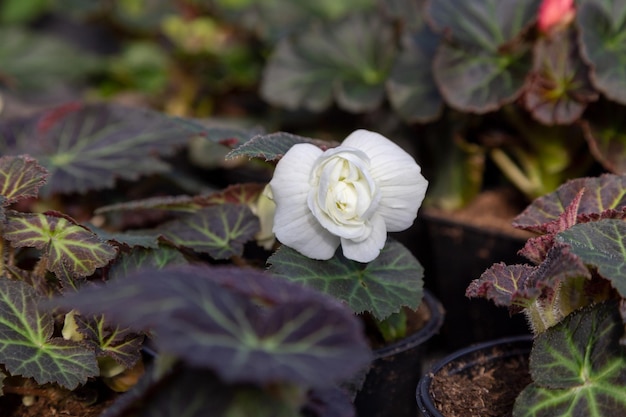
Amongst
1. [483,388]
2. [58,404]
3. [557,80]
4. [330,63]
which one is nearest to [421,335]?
[483,388]

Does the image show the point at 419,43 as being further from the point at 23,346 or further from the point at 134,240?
the point at 23,346

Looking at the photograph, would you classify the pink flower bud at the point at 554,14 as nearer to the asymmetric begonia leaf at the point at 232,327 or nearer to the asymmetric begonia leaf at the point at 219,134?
the asymmetric begonia leaf at the point at 219,134

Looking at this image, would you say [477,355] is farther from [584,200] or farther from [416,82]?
[416,82]

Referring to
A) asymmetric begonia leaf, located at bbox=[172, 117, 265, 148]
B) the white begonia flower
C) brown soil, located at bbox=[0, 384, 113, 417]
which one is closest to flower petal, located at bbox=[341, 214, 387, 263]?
the white begonia flower

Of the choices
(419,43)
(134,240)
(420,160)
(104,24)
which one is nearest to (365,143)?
(134,240)

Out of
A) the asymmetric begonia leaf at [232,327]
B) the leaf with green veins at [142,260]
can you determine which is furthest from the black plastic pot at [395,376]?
the asymmetric begonia leaf at [232,327]

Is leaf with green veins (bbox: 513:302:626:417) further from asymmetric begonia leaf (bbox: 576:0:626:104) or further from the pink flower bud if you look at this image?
the pink flower bud
